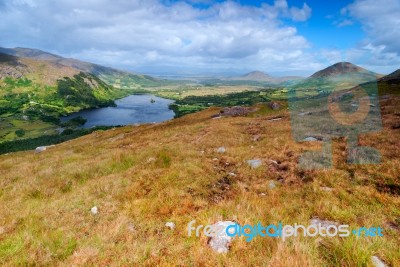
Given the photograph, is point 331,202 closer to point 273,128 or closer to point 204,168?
point 204,168

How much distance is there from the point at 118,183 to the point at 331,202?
8325mm

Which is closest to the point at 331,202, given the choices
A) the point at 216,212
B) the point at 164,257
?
the point at 216,212

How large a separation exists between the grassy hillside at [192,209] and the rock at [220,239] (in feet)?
0.60

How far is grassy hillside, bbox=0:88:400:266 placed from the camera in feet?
18.6

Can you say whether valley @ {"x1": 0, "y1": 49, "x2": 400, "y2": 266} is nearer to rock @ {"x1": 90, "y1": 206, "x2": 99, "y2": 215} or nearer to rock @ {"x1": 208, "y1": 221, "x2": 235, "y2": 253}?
rock @ {"x1": 90, "y1": 206, "x2": 99, "y2": 215}

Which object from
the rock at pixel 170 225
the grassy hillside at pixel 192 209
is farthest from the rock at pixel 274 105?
the rock at pixel 170 225

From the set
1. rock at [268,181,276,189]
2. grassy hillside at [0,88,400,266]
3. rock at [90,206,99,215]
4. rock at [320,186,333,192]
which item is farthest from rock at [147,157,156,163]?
rock at [320,186,333,192]

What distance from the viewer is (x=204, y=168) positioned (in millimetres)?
13242

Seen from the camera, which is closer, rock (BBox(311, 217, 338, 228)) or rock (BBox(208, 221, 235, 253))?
rock (BBox(208, 221, 235, 253))

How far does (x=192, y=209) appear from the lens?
8.50 m

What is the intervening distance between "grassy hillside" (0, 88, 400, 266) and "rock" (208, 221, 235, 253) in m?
0.18

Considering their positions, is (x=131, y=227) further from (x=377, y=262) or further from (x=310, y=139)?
(x=310, y=139)

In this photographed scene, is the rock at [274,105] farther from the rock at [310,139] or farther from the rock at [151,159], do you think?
the rock at [151,159]

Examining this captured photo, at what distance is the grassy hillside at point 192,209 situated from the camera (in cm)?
567
